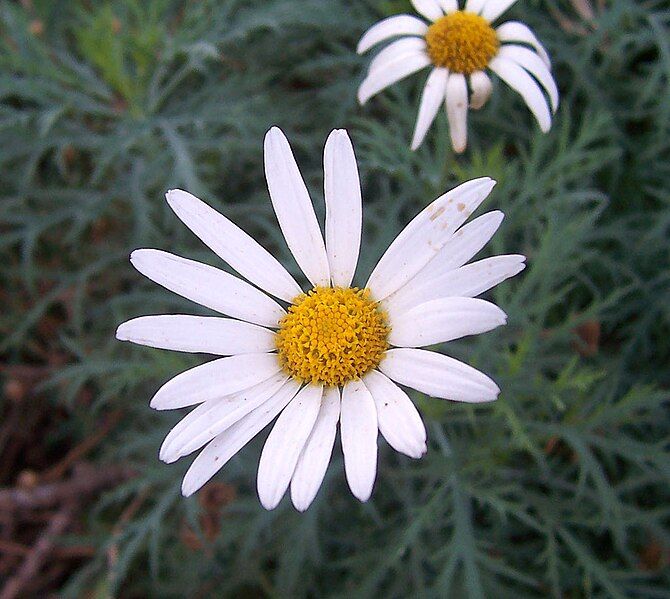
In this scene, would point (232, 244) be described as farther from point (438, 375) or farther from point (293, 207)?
point (438, 375)

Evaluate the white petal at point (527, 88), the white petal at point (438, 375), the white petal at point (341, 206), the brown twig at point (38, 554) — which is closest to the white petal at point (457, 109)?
the white petal at point (527, 88)

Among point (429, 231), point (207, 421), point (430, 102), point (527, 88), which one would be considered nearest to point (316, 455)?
point (207, 421)

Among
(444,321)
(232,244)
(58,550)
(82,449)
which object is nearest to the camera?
(444,321)

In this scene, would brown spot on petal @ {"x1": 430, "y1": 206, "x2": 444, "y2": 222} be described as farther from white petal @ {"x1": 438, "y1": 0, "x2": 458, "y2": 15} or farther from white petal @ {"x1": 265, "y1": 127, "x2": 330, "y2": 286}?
white petal @ {"x1": 438, "y1": 0, "x2": 458, "y2": 15}

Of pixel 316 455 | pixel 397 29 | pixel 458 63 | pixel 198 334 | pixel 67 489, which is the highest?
pixel 397 29

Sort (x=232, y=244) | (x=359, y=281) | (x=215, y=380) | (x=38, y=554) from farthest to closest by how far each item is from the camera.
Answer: (x=38, y=554) → (x=359, y=281) → (x=232, y=244) → (x=215, y=380)

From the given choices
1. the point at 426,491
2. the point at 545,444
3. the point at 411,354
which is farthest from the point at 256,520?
the point at 411,354

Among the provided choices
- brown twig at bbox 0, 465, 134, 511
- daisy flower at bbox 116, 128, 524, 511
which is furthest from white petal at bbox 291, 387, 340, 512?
brown twig at bbox 0, 465, 134, 511
